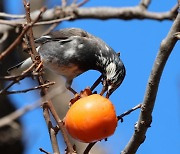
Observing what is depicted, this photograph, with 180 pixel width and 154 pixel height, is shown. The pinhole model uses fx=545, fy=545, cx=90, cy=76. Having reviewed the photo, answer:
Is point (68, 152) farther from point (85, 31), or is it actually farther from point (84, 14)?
point (84, 14)

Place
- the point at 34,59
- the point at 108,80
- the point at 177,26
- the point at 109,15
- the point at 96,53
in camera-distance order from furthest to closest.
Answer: the point at 109,15, the point at 96,53, the point at 108,80, the point at 34,59, the point at 177,26

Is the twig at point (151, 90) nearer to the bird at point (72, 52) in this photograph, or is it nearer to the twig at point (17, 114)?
the twig at point (17, 114)

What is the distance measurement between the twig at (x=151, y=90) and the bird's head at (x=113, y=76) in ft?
2.57

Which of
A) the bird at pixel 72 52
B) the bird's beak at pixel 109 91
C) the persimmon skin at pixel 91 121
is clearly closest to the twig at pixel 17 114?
the persimmon skin at pixel 91 121

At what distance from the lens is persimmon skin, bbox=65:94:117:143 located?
2396 mm

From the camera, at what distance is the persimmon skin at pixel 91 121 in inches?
94.3

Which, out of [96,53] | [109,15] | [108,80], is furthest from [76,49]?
[109,15]

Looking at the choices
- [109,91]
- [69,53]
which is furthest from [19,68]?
[109,91]

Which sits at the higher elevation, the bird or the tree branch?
the tree branch

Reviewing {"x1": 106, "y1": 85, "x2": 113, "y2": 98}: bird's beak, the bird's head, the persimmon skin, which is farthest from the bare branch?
the persimmon skin

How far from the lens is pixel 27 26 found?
220 cm

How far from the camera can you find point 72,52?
4.21m

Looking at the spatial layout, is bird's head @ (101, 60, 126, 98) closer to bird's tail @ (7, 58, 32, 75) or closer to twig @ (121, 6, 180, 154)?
bird's tail @ (7, 58, 32, 75)

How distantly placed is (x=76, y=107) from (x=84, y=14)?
3.14 meters
